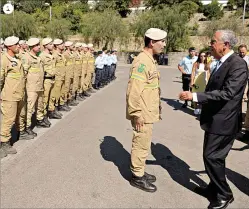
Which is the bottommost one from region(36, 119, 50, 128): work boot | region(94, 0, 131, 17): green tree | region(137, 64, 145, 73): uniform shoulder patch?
region(36, 119, 50, 128): work boot

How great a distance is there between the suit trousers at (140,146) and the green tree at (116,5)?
211ft

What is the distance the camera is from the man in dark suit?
3623mm

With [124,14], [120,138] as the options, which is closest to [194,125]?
[120,138]

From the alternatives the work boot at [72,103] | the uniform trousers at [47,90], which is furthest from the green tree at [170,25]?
Answer: the uniform trousers at [47,90]

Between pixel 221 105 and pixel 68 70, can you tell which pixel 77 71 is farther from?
pixel 221 105

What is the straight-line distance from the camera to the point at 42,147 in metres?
5.96

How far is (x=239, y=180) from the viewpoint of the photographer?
4773 millimetres

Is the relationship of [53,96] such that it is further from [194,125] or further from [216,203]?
[216,203]

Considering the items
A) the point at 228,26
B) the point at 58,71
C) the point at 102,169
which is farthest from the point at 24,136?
the point at 228,26

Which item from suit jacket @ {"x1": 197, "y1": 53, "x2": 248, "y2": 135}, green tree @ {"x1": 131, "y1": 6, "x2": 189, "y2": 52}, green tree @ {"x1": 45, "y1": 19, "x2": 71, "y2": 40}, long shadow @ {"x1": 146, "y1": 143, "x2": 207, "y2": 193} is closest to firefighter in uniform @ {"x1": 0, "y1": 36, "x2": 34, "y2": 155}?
long shadow @ {"x1": 146, "y1": 143, "x2": 207, "y2": 193}

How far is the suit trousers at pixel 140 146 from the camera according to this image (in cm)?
425

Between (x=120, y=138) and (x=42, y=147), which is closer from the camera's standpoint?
(x=42, y=147)

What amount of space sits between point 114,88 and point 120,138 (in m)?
8.05

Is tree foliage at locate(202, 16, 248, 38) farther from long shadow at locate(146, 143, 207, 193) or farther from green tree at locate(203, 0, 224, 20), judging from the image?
long shadow at locate(146, 143, 207, 193)
